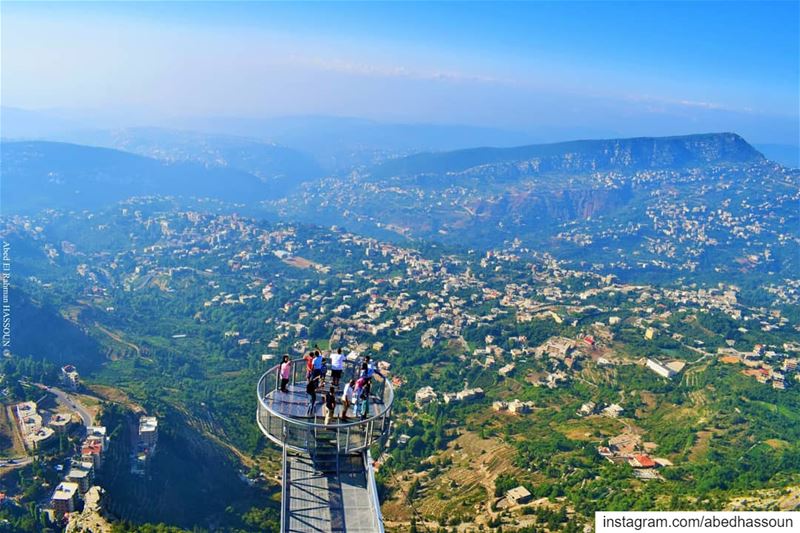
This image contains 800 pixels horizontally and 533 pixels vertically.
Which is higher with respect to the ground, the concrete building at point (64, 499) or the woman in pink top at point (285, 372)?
the woman in pink top at point (285, 372)

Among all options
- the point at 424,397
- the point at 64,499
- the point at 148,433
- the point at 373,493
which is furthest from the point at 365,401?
the point at 424,397

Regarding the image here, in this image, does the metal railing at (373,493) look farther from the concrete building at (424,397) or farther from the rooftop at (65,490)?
the concrete building at (424,397)

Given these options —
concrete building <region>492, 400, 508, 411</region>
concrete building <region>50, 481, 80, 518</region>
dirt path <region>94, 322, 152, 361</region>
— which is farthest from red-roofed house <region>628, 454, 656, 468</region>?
dirt path <region>94, 322, 152, 361</region>

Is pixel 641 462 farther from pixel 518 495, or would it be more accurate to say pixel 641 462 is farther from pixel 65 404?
pixel 65 404

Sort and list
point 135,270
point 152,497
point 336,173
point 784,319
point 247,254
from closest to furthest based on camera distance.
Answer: point 152,497 < point 784,319 < point 135,270 < point 247,254 < point 336,173

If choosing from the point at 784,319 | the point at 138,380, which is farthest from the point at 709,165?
the point at 138,380

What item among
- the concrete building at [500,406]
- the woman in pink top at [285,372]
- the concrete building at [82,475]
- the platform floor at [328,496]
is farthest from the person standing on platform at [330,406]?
the concrete building at [500,406]

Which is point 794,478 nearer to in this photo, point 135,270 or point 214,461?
point 214,461
